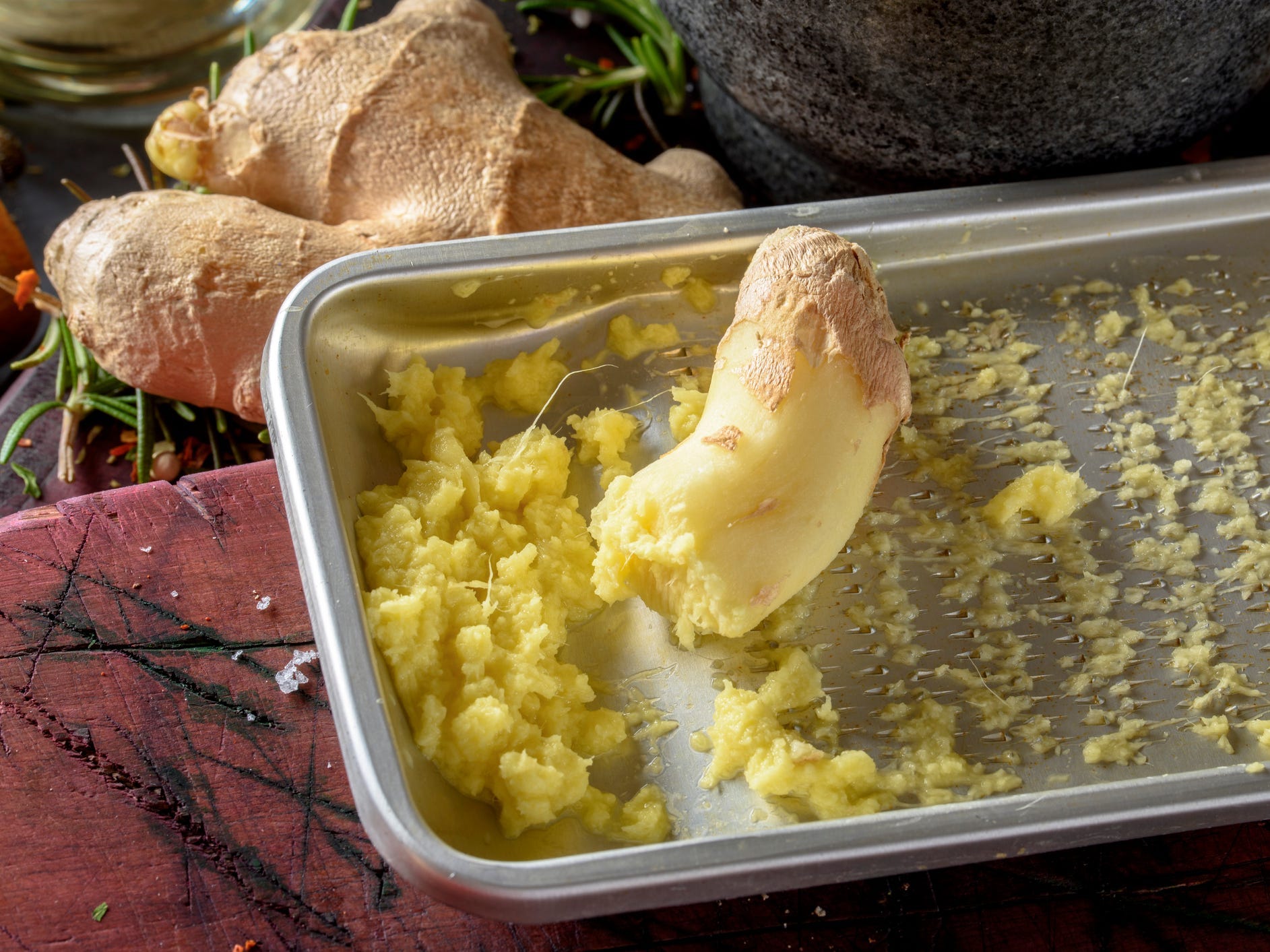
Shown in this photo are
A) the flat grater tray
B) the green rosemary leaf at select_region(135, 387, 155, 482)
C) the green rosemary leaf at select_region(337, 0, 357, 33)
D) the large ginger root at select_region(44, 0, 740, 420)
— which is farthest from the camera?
the green rosemary leaf at select_region(337, 0, 357, 33)

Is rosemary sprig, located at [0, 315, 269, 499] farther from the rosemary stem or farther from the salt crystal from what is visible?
the salt crystal

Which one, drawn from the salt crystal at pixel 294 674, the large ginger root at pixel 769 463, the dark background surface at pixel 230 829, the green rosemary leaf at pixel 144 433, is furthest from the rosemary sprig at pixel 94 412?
the large ginger root at pixel 769 463

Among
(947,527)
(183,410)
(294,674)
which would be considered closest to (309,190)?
(183,410)

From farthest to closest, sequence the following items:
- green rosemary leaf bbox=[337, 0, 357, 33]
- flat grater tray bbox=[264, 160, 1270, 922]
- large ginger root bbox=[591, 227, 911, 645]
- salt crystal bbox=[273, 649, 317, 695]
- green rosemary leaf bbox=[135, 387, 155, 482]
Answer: green rosemary leaf bbox=[337, 0, 357, 33] → green rosemary leaf bbox=[135, 387, 155, 482] → salt crystal bbox=[273, 649, 317, 695] → large ginger root bbox=[591, 227, 911, 645] → flat grater tray bbox=[264, 160, 1270, 922]

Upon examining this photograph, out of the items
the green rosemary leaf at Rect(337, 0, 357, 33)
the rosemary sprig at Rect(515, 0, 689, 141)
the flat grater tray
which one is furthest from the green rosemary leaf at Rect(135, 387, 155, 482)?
the rosemary sprig at Rect(515, 0, 689, 141)

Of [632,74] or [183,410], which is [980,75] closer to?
[632,74]

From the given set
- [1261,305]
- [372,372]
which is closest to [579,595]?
[372,372]

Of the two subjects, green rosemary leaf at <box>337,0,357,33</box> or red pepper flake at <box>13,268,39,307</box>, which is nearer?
red pepper flake at <box>13,268,39,307</box>

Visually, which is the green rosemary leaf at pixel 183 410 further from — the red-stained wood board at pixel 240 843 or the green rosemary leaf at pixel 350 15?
the green rosemary leaf at pixel 350 15
